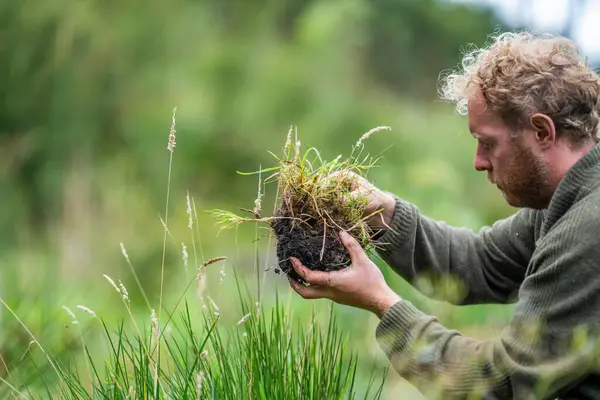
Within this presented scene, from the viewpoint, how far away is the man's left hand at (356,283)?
2.16m

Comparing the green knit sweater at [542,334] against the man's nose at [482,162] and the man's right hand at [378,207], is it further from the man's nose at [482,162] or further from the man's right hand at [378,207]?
the man's right hand at [378,207]

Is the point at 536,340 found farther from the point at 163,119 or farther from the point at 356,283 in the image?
the point at 163,119

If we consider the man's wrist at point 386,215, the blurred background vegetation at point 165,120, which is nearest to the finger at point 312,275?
the man's wrist at point 386,215

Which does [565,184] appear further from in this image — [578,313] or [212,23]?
[212,23]

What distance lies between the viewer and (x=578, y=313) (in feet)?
6.44

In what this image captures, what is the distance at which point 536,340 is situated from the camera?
1.97 meters

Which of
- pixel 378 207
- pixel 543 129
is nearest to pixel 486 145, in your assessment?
pixel 543 129

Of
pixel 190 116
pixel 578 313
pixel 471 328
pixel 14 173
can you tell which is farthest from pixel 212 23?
pixel 578 313

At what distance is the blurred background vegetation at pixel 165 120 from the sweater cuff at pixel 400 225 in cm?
425

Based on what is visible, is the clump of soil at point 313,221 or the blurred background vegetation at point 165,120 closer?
the clump of soil at point 313,221

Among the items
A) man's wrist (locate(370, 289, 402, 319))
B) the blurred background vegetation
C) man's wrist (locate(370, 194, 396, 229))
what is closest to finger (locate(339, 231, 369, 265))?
man's wrist (locate(370, 289, 402, 319))

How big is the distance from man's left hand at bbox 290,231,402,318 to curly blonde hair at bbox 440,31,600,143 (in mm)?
532

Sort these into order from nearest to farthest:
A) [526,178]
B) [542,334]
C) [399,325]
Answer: [542,334] < [399,325] < [526,178]

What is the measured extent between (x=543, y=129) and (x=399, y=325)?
63 cm
